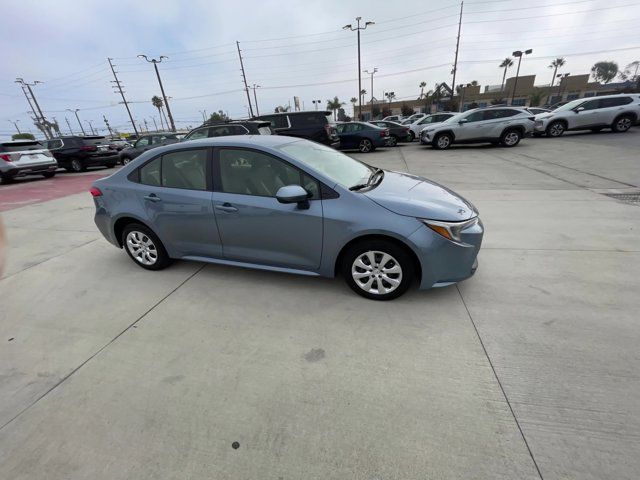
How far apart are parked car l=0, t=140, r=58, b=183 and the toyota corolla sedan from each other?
11.9 meters

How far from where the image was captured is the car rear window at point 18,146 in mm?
11803

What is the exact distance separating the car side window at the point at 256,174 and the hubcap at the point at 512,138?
13628 mm

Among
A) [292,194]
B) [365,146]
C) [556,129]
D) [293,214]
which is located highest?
[292,194]

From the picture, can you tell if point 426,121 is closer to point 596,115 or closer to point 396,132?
point 396,132

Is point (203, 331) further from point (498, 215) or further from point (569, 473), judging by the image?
point (498, 215)

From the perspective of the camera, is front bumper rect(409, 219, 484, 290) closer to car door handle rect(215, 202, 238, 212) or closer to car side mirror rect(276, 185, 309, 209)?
car side mirror rect(276, 185, 309, 209)

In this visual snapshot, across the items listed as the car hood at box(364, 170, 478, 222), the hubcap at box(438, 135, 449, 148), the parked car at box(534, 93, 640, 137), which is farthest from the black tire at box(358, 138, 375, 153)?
the car hood at box(364, 170, 478, 222)

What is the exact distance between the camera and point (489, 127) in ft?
43.5

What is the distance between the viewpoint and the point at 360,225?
8.96 ft

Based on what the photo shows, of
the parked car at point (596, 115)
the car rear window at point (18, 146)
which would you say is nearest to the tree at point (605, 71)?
the parked car at point (596, 115)

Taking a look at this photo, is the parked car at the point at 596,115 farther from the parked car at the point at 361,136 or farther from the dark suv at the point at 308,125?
the dark suv at the point at 308,125

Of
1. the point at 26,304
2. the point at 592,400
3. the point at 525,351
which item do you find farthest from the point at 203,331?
the point at 592,400

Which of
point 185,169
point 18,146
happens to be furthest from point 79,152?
point 185,169

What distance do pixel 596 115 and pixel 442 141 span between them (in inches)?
Result: 291
